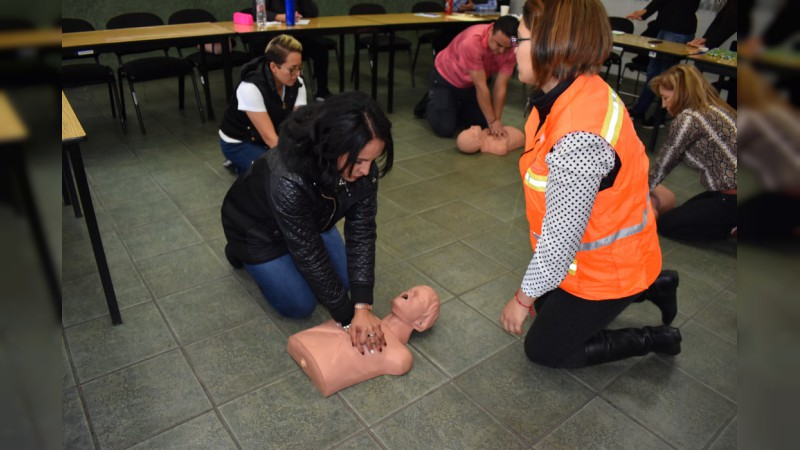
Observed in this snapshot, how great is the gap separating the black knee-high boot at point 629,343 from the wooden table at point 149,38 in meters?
3.27

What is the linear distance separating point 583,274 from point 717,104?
1.53 meters

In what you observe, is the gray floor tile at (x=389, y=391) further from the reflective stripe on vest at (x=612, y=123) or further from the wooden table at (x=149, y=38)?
the wooden table at (x=149, y=38)

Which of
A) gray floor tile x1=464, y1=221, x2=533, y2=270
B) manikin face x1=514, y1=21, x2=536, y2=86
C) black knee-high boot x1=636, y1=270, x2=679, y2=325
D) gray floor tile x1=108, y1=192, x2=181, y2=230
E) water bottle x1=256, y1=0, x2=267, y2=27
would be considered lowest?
gray floor tile x1=464, y1=221, x2=533, y2=270

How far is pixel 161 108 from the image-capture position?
4.65 m

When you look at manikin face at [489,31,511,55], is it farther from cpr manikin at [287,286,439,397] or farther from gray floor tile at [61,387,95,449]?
gray floor tile at [61,387,95,449]

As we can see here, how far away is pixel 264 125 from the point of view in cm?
308

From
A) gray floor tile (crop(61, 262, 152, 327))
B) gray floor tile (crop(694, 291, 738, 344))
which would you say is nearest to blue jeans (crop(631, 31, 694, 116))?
gray floor tile (crop(694, 291, 738, 344))

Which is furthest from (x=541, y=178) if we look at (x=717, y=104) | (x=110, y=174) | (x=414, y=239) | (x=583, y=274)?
(x=110, y=174)

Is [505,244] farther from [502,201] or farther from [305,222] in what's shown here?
[305,222]

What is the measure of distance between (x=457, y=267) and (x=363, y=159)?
114 cm

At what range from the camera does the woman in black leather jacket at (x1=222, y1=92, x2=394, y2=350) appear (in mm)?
1643

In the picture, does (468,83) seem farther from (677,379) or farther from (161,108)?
(677,379)

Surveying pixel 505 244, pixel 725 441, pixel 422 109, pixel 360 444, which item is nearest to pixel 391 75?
pixel 422 109

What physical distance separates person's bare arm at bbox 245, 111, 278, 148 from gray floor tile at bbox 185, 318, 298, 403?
124 centimetres
